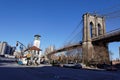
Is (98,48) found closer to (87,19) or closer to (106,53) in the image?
(106,53)

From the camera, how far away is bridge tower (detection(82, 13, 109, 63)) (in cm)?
6319

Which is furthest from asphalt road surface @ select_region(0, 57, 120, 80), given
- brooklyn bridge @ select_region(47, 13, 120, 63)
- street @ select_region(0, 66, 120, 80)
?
brooklyn bridge @ select_region(47, 13, 120, 63)

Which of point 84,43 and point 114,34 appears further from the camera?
point 84,43

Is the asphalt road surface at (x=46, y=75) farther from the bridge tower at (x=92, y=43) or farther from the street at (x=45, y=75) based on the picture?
the bridge tower at (x=92, y=43)

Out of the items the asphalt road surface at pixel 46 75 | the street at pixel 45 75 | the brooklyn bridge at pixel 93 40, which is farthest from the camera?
the brooklyn bridge at pixel 93 40

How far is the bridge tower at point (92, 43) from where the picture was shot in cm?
6319

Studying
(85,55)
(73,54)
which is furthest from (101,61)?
(73,54)

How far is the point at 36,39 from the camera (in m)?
65.1

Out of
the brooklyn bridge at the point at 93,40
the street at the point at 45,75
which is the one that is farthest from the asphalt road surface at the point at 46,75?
the brooklyn bridge at the point at 93,40

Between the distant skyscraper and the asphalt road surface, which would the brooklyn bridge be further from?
the asphalt road surface

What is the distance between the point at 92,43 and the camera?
2702 inches

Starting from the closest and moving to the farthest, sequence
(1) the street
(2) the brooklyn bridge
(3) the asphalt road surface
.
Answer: (1) the street → (3) the asphalt road surface → (2) the brooklyn bridge

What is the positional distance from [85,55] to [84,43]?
21.4 feet

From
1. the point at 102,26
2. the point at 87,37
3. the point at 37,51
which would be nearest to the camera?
the point at 37,51
